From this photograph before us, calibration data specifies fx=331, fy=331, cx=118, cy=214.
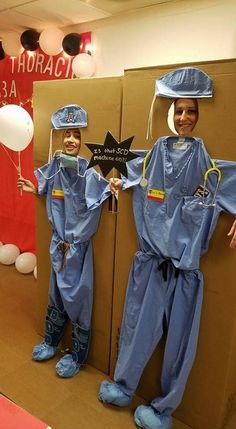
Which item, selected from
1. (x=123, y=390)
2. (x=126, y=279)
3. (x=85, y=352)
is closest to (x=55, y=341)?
(x=85, y=352)

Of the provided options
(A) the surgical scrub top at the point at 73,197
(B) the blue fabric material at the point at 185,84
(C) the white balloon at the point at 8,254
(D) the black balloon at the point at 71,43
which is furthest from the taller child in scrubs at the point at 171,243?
(C) the white balloon at the point at 8,254

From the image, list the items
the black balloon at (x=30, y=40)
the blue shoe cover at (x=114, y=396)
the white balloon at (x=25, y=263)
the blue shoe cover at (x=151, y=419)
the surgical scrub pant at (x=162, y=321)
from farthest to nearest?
the white balloon at (x=25, y=263) < the black balloon at (x=30, y=40) < the blue shoe cover at (x=114, y=396) < the blue shoe cover at (x=151, y=419) < the surgical scrub pant at (x=162, y=321)

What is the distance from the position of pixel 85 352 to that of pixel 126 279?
A: 62 cm

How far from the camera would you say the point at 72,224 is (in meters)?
2.01

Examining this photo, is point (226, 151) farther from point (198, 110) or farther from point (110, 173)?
point (110, 173)

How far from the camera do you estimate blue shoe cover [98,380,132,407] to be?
1866mm

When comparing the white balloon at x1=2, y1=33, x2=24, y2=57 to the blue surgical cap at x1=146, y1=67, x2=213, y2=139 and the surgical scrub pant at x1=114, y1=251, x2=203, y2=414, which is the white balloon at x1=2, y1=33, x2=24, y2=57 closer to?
the blue surgical cap at x1=146, y1=67, x2=213, y2=139

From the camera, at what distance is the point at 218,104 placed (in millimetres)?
1433

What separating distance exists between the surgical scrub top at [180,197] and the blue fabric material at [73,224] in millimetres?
305

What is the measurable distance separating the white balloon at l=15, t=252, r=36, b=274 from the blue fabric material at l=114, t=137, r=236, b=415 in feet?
6.44

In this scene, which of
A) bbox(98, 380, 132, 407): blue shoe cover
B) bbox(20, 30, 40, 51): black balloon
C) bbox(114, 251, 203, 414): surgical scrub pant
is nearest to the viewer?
bbox(114, 251, 203, 414): surgical scrub pant

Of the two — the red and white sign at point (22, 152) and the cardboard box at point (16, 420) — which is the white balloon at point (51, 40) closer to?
the red and white sign at point (22, 152)

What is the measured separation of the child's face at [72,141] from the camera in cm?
196

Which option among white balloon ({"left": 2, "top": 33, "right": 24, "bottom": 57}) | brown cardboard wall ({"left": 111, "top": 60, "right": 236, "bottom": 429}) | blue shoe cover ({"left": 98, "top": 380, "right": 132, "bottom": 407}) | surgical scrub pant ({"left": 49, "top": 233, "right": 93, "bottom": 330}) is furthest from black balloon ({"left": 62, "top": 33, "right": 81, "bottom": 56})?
blue shoe cover ({"left": 98, "top": 380, "right": 132, "bottom": 407})
